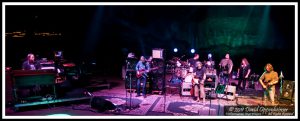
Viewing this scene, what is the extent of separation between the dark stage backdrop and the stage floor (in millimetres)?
5572

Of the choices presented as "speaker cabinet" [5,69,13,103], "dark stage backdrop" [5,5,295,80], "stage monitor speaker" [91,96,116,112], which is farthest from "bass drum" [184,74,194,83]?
"dark stage backdrop" [5,5,295,80]

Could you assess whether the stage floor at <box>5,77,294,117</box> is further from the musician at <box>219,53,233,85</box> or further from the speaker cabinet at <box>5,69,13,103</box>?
the musician at <box>219,53,233,85</box>

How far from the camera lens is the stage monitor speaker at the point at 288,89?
34.9ft

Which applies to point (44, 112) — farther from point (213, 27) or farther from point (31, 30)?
point (213, 27)

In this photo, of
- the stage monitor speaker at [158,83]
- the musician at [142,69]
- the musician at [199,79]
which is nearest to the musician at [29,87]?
the musician at [142,69]

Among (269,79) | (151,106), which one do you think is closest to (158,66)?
(151,106)

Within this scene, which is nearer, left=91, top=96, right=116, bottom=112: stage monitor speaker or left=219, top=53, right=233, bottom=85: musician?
left=91, top=96, right=116, bottom=112: stage monitor speaker

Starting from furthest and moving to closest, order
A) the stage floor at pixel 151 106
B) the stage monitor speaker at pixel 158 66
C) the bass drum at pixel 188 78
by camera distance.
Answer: the stage monitor speaker at pixel 158 66
the bass drum at pixel 188 78
the stage floor at pixel 151 106

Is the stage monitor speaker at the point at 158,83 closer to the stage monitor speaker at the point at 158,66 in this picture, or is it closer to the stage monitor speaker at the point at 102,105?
the stage monitor speaker at the point at 158,66

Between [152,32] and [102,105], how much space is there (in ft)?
35.6

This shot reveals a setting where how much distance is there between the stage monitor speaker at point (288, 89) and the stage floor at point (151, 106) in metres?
0.22

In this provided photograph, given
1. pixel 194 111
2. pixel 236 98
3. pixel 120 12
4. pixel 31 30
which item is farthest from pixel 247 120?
pixel 31 30

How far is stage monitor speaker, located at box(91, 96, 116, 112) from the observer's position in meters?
9.30

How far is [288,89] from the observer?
10.8 metres
